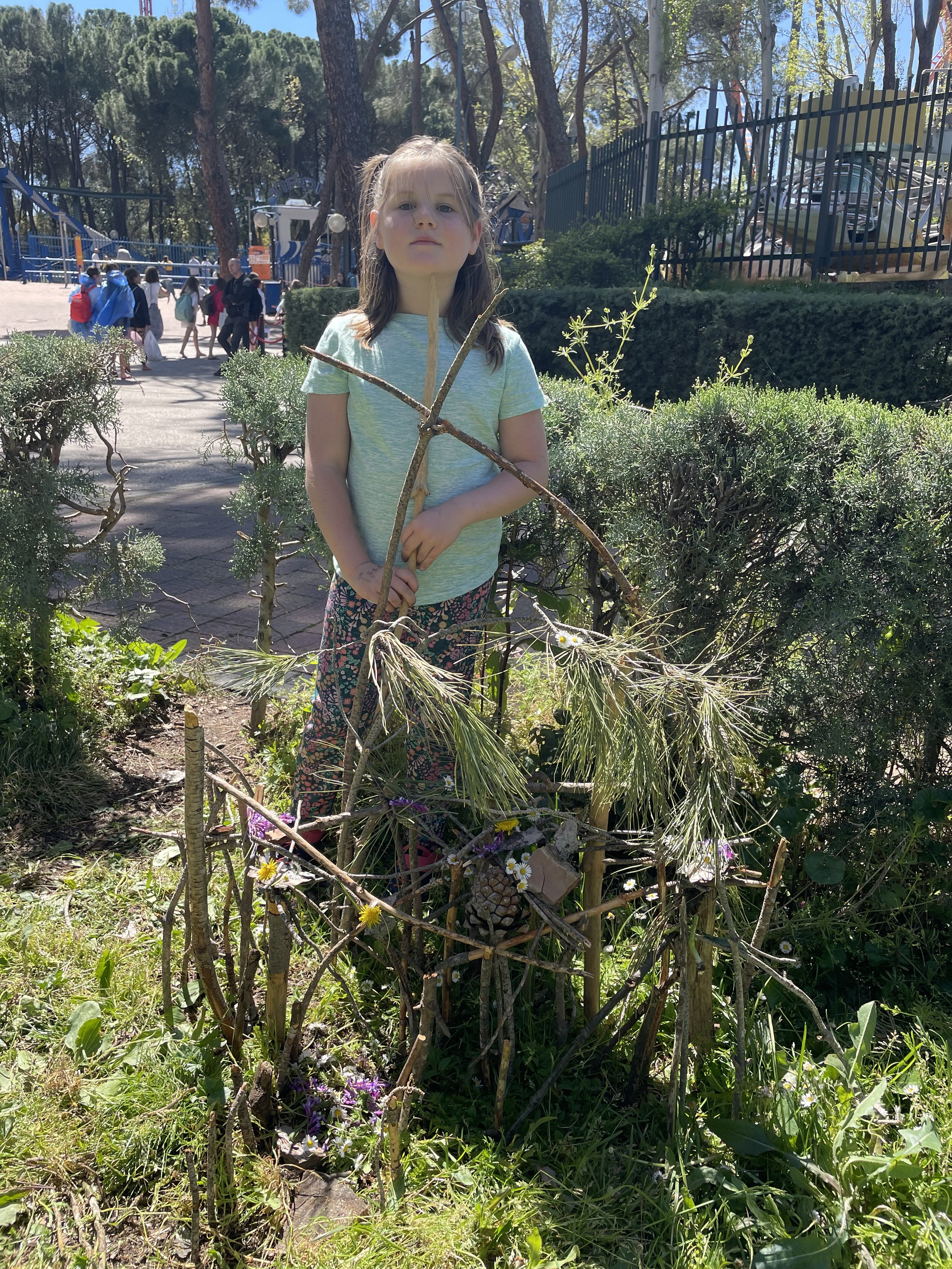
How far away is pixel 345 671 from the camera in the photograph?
2.12 meters

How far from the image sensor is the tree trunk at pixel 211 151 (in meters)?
17.4

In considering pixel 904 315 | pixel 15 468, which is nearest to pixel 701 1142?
pixel 15 468

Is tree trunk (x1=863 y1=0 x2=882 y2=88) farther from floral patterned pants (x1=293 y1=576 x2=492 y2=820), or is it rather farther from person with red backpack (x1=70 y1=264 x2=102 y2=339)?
floral patterned pants (x1=293 y1=576 x2=492 y2=820)

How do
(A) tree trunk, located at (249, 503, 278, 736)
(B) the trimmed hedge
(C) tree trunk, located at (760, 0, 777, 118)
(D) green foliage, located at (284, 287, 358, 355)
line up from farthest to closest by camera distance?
(C) tree trunk, located at (760, 0, 777, 118), (D) green foliage, located at (284, 287, 358, 355), (B) the trimmed hedge, (A) tree trunk, located at (249, 503, 278, 736)

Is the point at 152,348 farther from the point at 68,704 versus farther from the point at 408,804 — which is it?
the point at 408,804

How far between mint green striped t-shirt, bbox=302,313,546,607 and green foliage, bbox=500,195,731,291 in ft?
26.7

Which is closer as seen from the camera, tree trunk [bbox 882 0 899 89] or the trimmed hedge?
the trimmed hedge

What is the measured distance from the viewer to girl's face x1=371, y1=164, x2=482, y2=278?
191cm

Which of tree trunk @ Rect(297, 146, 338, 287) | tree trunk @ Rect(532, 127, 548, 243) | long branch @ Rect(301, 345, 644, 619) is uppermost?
tree trunk @ Rect(532, 127, 548, 243)

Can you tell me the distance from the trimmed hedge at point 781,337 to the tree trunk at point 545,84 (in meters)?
8.47

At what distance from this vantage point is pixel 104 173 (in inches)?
2136

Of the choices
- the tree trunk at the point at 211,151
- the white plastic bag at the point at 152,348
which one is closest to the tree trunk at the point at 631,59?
the tree trunk at the point at 211,151

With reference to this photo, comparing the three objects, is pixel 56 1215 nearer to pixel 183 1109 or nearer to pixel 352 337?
pixel 183 1109

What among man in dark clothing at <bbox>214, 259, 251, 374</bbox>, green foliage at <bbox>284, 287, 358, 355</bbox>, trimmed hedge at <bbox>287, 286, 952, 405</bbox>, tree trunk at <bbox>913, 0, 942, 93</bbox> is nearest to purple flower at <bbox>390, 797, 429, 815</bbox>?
trimmed hedge at <bbox>287, 286, 952, 405</bbox>
